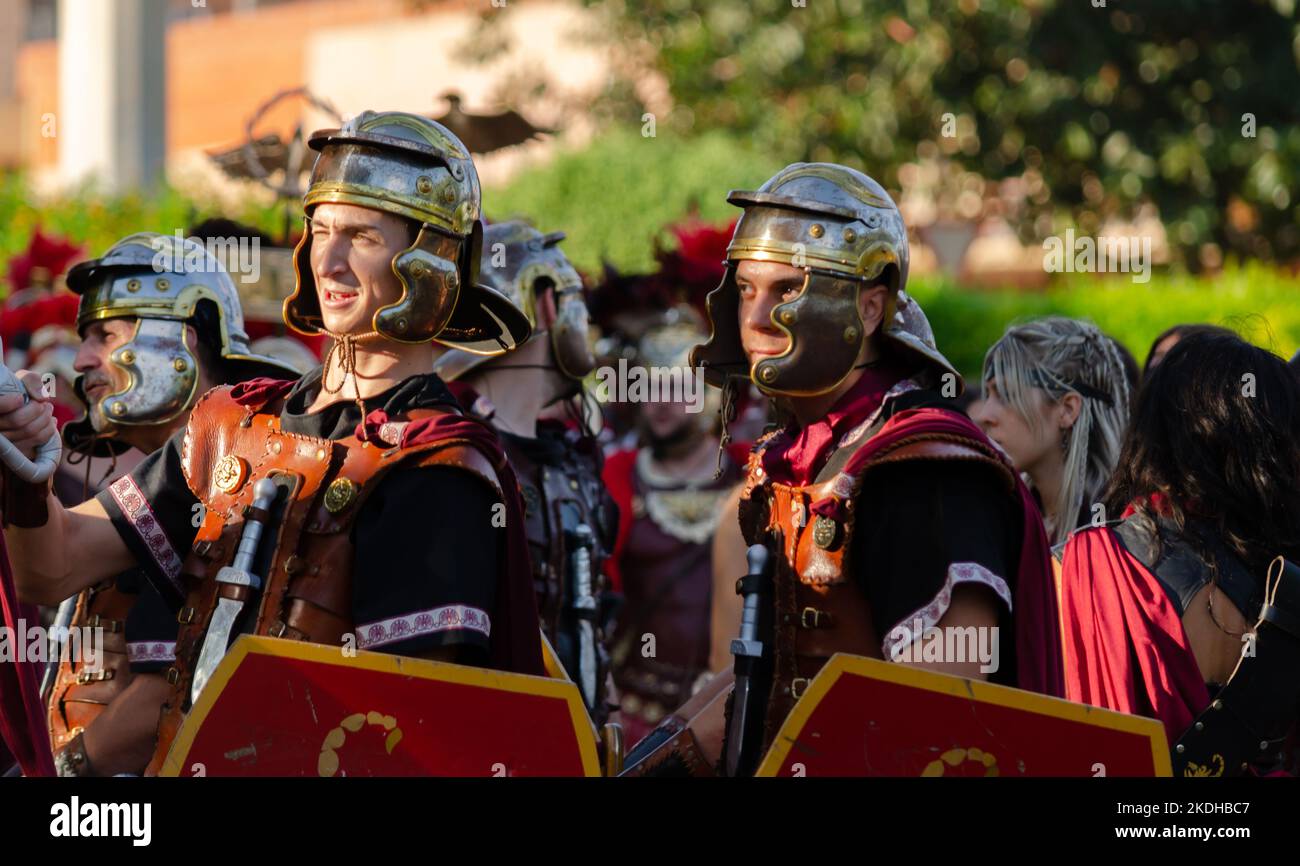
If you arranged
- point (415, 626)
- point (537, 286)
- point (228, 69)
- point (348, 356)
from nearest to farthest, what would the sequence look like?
point (415, 626) < point (348, 356) < point (537, 286) < point (228, 69)

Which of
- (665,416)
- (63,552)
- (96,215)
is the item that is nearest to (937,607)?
(63,552)

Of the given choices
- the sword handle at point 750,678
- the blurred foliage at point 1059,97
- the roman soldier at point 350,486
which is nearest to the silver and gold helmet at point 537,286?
the roman soldier at point 350,486

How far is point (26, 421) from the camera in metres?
3.46

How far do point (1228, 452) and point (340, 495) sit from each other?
6.16 feet

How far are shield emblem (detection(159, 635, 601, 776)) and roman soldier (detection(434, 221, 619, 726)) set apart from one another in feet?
7.78

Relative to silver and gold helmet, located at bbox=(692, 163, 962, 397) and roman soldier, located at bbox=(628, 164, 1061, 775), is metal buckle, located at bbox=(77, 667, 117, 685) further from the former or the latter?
silver and gold helmet, located at bbox=(692, 163, 962, 397)

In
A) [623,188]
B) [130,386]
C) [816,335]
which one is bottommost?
[816,335]

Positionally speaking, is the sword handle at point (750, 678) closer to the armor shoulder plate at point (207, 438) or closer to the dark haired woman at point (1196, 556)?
the dark haired woman at point (1196, 556)

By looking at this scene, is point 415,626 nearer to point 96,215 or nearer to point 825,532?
point 825,532

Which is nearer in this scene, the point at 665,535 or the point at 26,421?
the point at 26,421

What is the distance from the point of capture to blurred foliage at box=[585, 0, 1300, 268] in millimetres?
16078

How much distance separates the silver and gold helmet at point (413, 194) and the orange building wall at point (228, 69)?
2663 cm

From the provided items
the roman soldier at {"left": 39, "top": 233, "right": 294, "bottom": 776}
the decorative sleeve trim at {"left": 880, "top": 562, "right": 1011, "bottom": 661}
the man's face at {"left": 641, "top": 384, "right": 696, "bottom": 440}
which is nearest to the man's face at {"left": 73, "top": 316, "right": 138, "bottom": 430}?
the roman soldier at {"left": 39, "top": 233, "right": 294, "bottom": 776}
